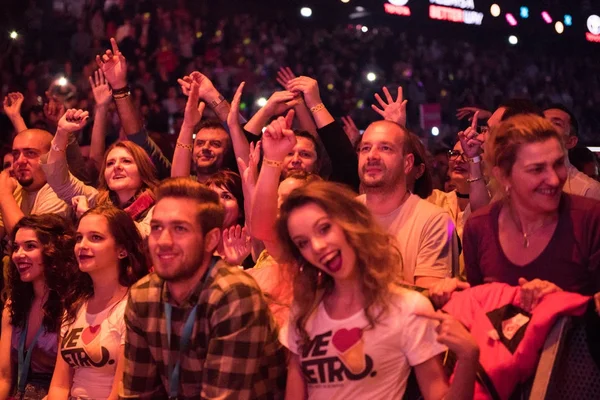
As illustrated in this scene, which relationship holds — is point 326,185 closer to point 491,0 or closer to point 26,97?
point 26,97

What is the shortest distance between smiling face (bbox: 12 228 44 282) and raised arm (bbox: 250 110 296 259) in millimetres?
1264

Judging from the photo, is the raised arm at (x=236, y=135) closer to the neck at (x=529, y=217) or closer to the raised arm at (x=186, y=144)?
the raised arm at (x=186, y=144)

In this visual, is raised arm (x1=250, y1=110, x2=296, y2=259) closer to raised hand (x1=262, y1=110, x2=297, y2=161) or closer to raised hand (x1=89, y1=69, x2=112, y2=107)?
raised hand (x1=262, y1=110, x2=297, y2=161)

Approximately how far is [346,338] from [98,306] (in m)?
1.43

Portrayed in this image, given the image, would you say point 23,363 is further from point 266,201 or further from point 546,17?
point 546,17

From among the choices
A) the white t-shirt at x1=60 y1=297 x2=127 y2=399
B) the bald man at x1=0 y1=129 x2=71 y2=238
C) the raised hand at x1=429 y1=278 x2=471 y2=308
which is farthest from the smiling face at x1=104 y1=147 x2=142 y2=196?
A: the raised hand at x1=429 y1=278 x2=471 y2=308

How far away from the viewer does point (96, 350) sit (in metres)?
3.62

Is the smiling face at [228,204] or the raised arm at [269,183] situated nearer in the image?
the raised arm at [269,183]

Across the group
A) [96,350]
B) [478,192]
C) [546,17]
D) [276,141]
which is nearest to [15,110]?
[96,350]

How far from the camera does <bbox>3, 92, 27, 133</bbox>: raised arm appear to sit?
563 cm

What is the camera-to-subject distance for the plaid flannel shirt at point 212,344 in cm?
298

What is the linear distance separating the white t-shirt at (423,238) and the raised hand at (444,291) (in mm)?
485

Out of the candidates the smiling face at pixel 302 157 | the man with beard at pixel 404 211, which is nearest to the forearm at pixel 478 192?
the man with beard at pixel 404 211

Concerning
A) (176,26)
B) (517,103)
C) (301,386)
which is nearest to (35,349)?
(301,386)
